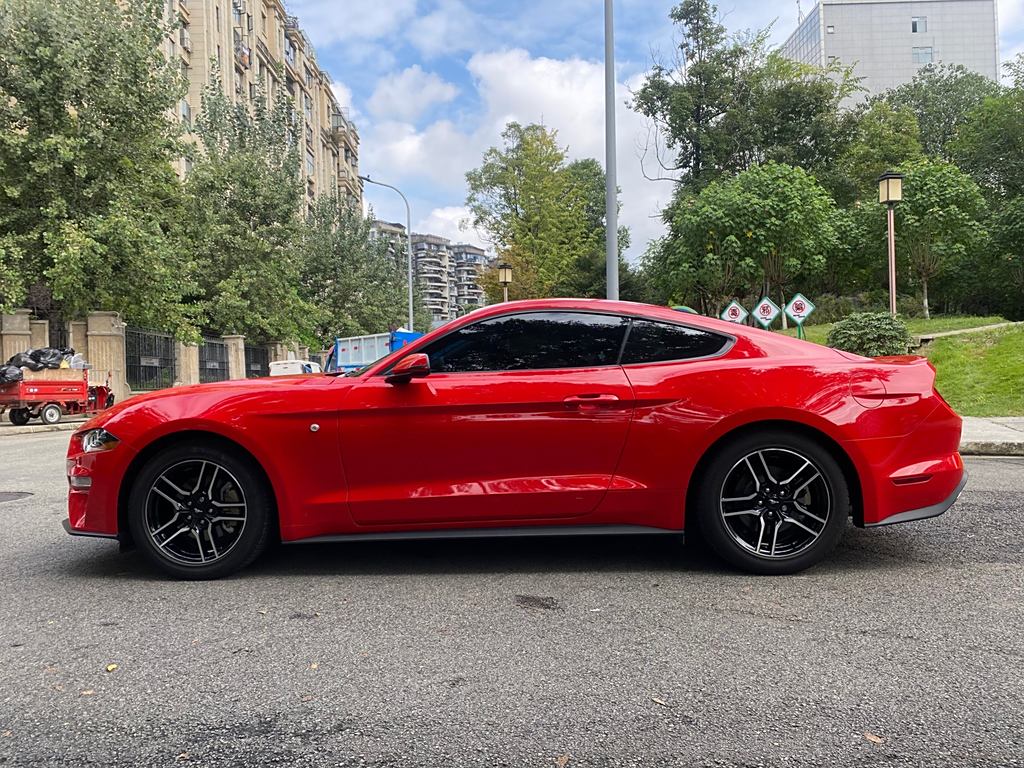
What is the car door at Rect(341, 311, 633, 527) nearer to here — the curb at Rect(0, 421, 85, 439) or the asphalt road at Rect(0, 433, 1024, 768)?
the asphalt road at Rect(0, 433, 1024, 768)

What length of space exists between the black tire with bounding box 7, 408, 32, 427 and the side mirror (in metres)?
17.3

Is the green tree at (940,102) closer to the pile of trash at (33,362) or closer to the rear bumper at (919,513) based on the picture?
the pile of trash at (33,362)

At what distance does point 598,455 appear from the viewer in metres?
3.92

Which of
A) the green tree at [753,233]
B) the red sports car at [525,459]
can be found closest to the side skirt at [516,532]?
the red sports car at [525,459]

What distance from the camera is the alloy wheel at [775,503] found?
3.94 m

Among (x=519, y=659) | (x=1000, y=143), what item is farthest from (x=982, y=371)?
(x=1000, y=143)

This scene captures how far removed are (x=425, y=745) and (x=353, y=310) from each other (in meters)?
38.9

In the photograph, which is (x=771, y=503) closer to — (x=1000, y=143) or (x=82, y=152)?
(x=82, y=152)

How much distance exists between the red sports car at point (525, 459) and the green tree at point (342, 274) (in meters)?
33.1

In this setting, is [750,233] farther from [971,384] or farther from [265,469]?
[265,469]

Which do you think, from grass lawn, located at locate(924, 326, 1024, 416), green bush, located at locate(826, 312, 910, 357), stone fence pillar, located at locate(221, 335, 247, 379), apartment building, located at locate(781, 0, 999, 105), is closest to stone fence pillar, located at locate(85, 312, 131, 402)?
stone fence pillar, located at locate(221, 335, 247, 379)

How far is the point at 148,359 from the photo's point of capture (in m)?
25.8

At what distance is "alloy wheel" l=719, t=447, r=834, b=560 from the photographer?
3938mm

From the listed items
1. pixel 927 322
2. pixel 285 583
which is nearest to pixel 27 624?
pixel 285 583
